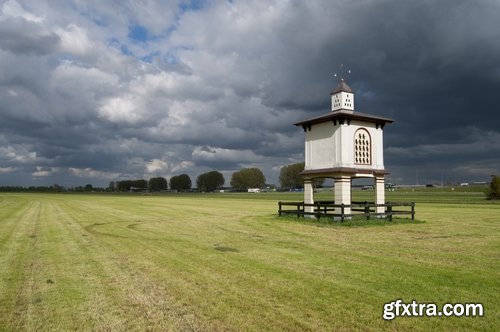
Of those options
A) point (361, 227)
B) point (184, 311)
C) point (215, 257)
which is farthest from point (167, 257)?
point (361, 227)

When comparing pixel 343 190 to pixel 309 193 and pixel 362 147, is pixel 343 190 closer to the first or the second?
pixel 362 147

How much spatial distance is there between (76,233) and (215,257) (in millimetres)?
10506

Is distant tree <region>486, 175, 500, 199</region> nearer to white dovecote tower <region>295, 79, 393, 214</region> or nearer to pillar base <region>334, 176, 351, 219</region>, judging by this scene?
white dovecote tower <region>295, 79, 393, 214</region>

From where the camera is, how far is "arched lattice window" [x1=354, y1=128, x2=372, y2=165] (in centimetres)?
2897

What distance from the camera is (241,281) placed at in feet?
35.0

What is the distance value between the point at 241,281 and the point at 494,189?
68303 mm

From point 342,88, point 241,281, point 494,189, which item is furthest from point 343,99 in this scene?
point 494,189

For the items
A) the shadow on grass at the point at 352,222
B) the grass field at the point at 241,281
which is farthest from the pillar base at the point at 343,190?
the grass field at the point at 241,281

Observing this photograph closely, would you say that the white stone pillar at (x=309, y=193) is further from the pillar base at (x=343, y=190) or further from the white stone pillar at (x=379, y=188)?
the white stone pillar at (x=379, y=188)

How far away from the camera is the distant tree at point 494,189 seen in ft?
219

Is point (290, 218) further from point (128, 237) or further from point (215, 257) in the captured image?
point (215, 257)

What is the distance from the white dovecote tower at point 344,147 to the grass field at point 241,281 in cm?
910

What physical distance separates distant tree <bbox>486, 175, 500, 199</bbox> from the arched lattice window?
156ft

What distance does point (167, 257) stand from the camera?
46.7 ft
